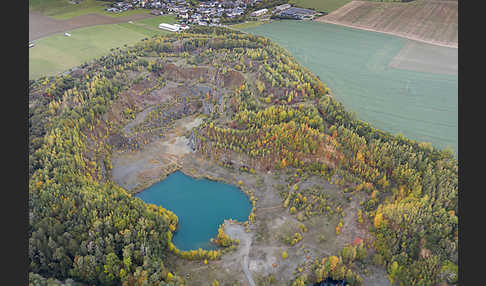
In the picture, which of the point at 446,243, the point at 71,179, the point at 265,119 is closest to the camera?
the point at 446,243

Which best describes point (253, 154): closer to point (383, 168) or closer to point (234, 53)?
point (383, 168)

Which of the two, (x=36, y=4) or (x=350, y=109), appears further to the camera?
(x=36, y=4)

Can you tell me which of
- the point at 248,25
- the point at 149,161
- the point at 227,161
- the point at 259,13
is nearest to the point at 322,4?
the point at 259,13

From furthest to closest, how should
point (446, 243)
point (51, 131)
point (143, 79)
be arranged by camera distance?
1. point (143, 79)
2. point (51, 131)
3. point (446, 243)

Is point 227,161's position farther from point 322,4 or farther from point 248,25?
point 322,4

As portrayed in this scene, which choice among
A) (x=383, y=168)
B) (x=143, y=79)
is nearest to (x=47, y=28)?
(x=143, y=79)
